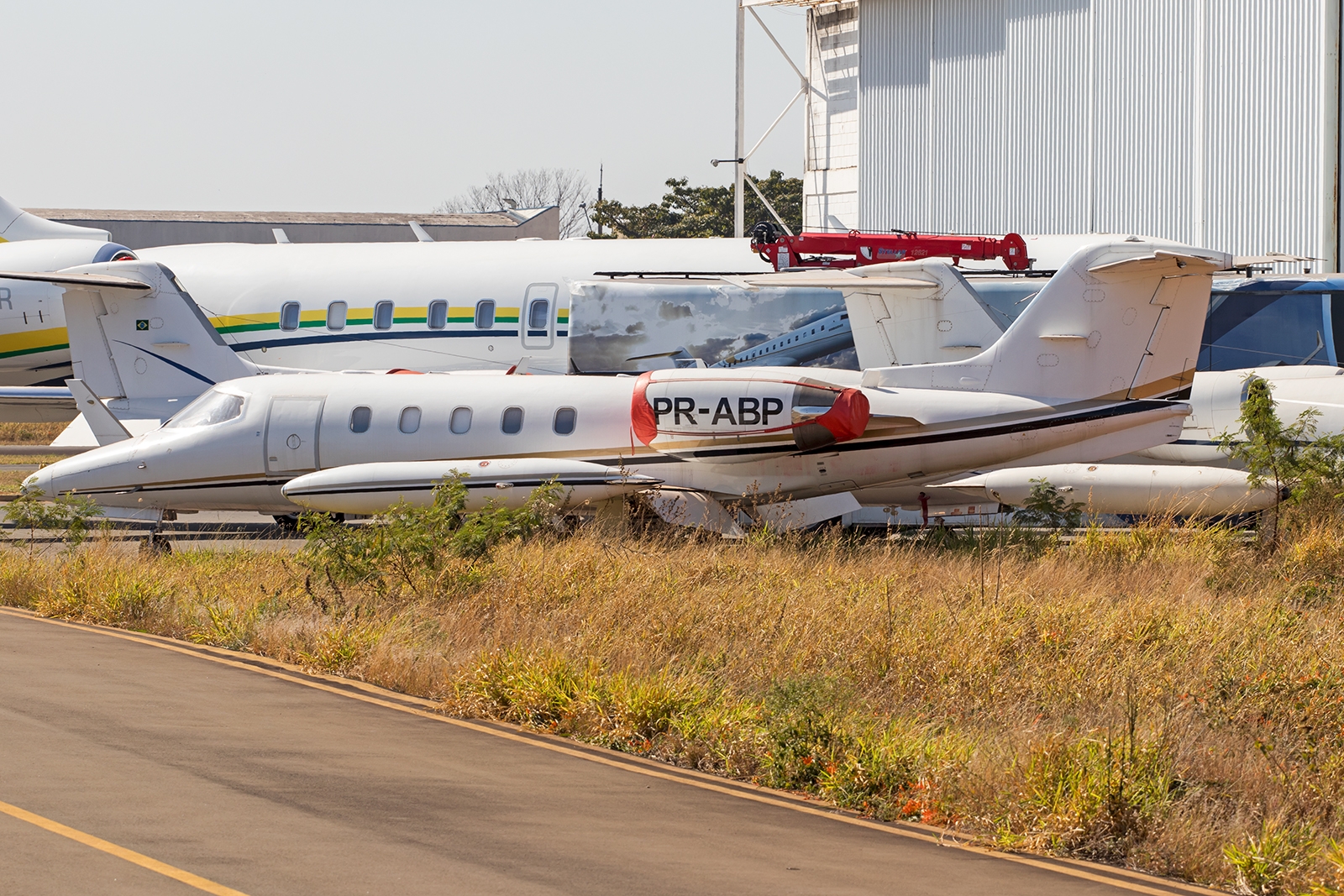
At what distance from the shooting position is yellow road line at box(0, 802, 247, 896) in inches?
219

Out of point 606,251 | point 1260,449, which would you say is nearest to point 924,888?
point 1260,449

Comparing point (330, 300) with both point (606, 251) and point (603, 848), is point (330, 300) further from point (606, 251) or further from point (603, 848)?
point (603, 848)

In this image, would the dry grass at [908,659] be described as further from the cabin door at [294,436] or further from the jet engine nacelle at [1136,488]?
the cabin door at [294,436]

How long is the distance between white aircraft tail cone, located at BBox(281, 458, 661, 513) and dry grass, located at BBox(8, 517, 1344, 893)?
32.6 inches

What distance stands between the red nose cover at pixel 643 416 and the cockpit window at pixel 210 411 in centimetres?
516

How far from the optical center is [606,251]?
22.7m

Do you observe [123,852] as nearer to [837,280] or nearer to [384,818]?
[384,818]

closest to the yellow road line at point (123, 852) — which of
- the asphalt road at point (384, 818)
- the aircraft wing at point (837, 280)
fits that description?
the asphalt road at point (384, 818)

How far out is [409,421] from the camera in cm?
1778

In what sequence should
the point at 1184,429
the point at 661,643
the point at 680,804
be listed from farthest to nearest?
the point at 1184,429 < the point at 661,643 < the point at 680,804

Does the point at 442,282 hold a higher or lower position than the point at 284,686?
higher

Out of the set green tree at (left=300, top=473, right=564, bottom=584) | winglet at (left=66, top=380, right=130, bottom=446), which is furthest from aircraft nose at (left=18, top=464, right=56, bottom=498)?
green tree at (left=300, top=473, right=564, bottom=584)

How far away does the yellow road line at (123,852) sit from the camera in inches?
219

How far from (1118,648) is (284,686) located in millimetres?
6058
